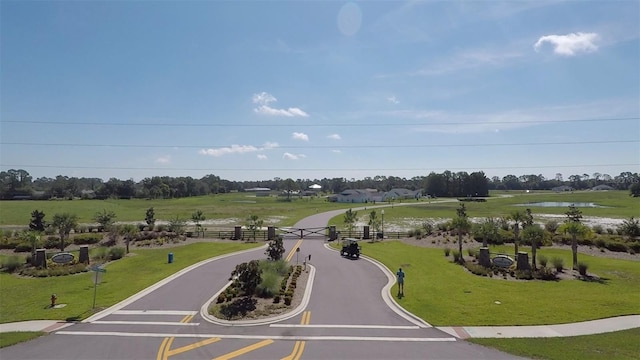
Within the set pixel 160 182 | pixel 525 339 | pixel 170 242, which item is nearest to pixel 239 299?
pixel 525 339

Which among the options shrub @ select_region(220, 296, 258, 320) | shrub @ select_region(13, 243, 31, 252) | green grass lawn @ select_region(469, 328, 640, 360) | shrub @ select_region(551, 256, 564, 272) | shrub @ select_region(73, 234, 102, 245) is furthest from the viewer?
shrub @ select_region(73, 234, 102, 245)

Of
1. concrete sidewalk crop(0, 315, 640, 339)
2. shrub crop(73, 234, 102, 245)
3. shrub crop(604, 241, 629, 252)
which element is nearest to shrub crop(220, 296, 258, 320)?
concrete sidewalk crop(0, 315, 640, 339)

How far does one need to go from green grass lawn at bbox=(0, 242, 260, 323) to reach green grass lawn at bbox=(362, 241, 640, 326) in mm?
17734

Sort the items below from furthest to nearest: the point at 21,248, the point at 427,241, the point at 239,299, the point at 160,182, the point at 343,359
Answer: the point at 160,182
the point at 427,241
the point at 21,248
the point at 239,299
the point at 343,359

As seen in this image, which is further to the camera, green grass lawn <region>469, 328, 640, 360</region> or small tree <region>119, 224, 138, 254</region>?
small tree <region>119, 224, 138, 254</region>

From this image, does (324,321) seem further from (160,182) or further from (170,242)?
(160,182)

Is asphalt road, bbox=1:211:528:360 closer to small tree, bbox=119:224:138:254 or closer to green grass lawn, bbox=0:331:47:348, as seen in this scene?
green grass lawn, bbox=0:331:47:348

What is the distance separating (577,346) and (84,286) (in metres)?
30.1

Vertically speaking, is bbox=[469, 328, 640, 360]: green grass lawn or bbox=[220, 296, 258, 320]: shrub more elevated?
bbox=[220, 296, 258, 320]: shrub

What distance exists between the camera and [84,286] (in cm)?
2756

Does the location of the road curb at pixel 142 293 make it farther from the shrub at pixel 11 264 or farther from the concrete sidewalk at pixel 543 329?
the concrete sidewalk at pixel 543 329

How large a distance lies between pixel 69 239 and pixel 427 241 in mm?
42923

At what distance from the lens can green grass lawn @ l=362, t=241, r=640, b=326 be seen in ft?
63.5

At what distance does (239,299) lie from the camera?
22.3 meters
